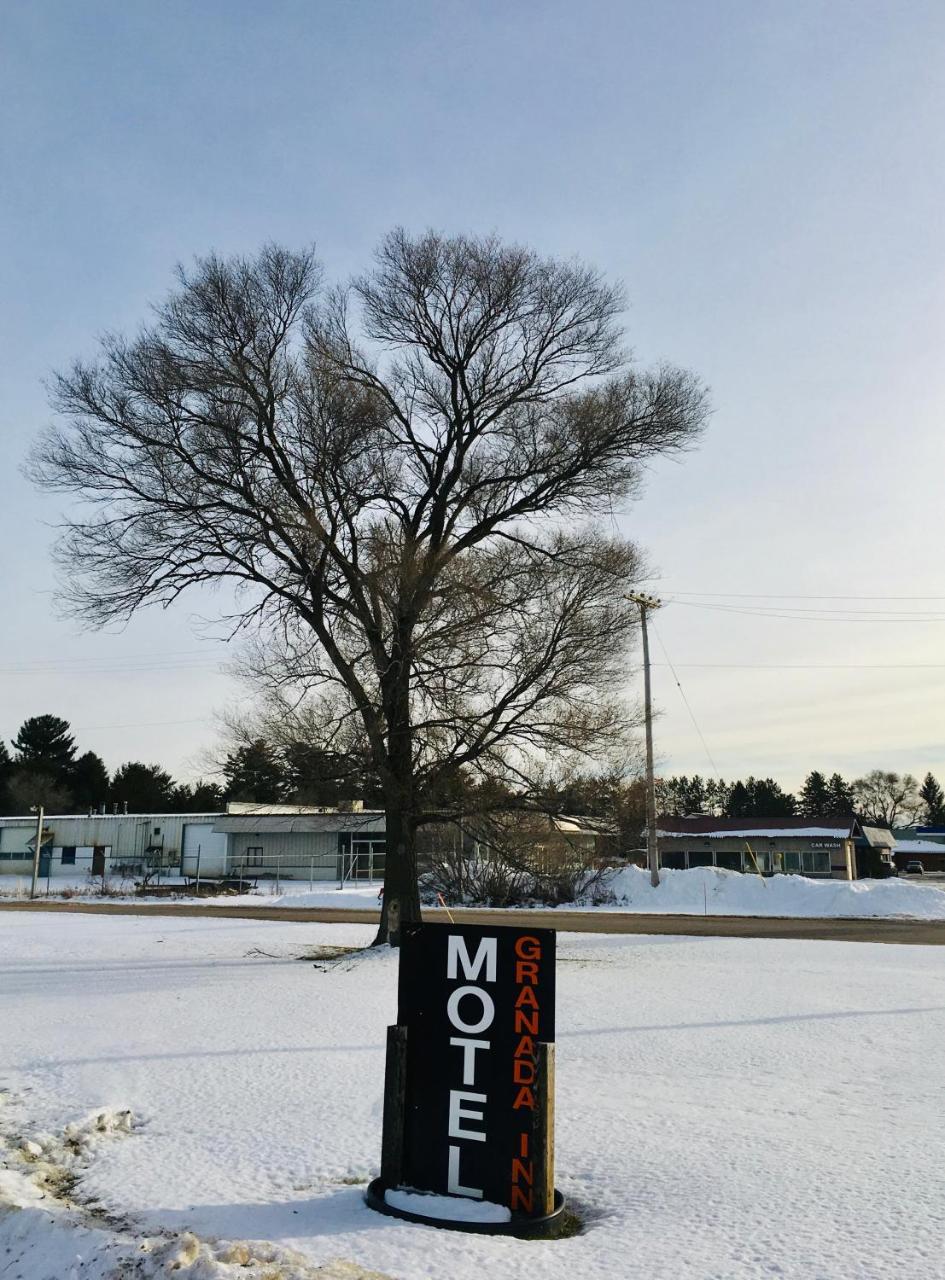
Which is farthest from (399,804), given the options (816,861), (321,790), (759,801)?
(759,801)

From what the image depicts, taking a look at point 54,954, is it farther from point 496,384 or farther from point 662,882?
point 662,882

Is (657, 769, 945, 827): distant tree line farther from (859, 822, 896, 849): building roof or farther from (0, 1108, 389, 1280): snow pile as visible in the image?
(0, 1108, 389, 1280): snow pile

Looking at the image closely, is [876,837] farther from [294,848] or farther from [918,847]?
[294,848]

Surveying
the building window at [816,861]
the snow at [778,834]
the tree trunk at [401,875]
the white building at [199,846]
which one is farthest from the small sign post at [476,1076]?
the building window at [816,861]

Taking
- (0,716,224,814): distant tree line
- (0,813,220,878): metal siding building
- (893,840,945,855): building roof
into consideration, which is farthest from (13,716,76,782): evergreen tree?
(893,840,945,855): building roof

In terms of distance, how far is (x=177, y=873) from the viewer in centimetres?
6338

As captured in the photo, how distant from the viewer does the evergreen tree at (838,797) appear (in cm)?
14800

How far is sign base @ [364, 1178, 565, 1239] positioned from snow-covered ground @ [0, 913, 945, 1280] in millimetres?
121

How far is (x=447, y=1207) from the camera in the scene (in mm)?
5598

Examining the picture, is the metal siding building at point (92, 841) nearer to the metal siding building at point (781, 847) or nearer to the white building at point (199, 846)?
the white building at point (199, 846)

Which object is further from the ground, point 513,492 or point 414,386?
point 414,386

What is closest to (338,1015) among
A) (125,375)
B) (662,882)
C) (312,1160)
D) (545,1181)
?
(312,1160)

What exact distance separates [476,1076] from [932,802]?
561 feet

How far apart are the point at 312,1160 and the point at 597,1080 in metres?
2.87
